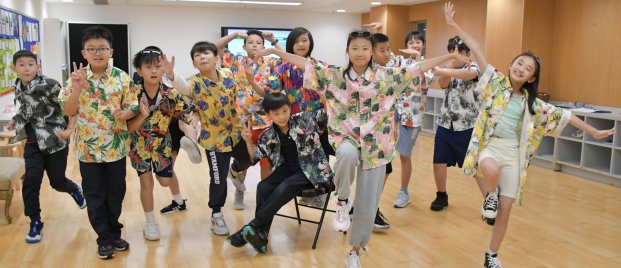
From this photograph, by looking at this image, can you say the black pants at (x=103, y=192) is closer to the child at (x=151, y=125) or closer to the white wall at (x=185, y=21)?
the child at (x=151, y=125)

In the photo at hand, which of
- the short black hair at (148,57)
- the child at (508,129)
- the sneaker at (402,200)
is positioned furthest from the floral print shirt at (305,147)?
the sneaker at (402,200)

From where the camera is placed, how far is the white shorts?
9.98ft

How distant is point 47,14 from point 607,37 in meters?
10.6

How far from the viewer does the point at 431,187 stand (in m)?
5.57

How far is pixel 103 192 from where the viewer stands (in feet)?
11.0

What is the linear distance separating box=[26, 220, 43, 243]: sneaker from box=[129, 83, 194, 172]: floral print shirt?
33.2 inches

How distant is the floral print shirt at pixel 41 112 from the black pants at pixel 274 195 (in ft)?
4.82

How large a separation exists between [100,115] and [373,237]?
202cm

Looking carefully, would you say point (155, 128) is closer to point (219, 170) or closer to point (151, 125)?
point (151, 125)

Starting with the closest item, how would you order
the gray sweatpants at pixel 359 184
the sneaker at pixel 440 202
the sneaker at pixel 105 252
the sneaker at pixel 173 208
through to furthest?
1. the gray sweatpants at pixel 359 184
2. the sneaker at pixel 105 252
3. the sneaker at pixel 173 208
4. the sneaker at pixel 440 202

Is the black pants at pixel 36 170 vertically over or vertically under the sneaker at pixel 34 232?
over

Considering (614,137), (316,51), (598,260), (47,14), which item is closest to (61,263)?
(598,260)

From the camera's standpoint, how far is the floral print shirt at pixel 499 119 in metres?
3.05

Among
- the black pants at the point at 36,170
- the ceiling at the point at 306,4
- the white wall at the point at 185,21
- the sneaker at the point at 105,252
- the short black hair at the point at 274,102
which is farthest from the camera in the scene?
the white wall at the point at 185,21
